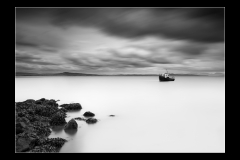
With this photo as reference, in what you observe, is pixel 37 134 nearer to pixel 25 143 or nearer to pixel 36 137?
pixel 36 137

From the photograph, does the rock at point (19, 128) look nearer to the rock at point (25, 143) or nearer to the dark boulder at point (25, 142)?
the dark boulder at point (25, 142)

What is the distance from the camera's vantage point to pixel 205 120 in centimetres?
1703

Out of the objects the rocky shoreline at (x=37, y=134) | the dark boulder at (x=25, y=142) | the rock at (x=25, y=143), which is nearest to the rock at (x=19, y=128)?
the rocky shoreline at (x=37, y=134)

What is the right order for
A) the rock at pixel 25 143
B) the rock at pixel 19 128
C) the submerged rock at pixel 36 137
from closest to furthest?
the rock at pixel 25 143 → the submerged rock at pixel 36 137 → the rock at pixel 19 128

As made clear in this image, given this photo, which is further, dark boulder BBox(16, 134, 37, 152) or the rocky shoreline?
the rocky shoreline

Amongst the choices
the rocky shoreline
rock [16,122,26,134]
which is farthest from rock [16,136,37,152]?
rock [16,122,26,134]

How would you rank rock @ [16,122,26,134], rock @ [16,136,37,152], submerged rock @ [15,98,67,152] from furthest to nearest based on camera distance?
rock @ [16,122,26,134] < submerged rock @ [15,98,67,152] < rock @ [16,136,37,152]

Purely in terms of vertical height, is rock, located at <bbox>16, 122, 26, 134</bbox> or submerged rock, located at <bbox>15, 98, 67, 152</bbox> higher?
rock, located at <bbox>16, 122, 26, 134</bbox>

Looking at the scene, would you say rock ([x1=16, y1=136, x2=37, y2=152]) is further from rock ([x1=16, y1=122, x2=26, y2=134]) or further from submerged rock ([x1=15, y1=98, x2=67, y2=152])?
rock ([x1=16, y1=122, x2=26, y2=134])

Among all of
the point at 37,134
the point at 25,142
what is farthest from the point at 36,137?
the point at 37,134
